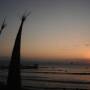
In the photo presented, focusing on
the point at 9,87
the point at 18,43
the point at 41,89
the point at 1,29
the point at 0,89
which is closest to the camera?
the point at 9,87

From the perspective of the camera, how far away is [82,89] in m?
31.5

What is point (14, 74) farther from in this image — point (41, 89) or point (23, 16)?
point (41, 89)

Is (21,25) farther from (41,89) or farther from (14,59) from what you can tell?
(41,89)

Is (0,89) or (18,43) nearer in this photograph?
(18,43)

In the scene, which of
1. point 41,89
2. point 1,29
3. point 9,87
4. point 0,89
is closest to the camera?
point 9,87

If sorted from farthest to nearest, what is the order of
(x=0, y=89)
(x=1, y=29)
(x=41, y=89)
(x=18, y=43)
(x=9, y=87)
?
(x=41, y=89), (x=0, y=89), (x=1, y=29), (x=18, y=43), (x=9, y=87)

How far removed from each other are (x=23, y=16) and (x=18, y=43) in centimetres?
144

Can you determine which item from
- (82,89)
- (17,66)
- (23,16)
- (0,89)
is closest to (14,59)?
(17,66)

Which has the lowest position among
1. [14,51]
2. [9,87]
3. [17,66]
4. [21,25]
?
[9,87]

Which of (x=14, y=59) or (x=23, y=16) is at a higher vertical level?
(x=23, y=16)

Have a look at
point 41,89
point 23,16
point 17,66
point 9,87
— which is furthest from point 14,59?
point 41,89

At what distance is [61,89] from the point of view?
100 feet

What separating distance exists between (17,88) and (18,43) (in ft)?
6.74

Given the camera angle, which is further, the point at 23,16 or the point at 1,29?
the point at 1,29
